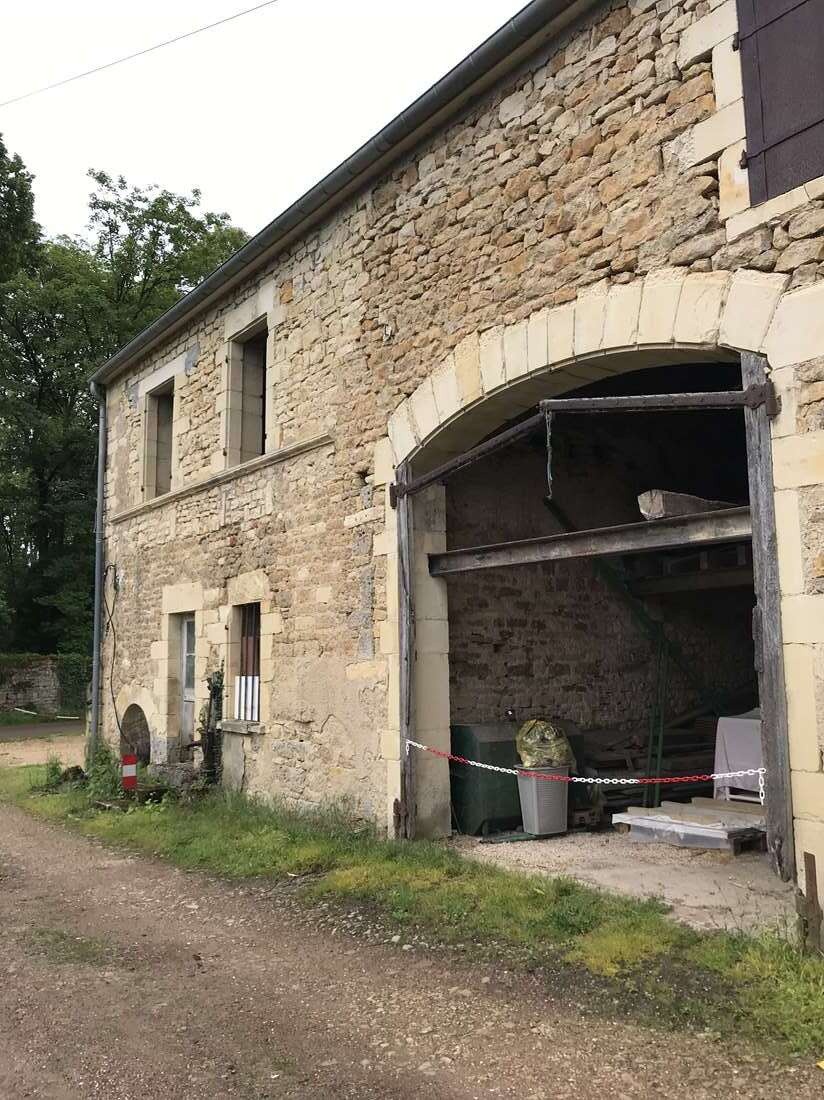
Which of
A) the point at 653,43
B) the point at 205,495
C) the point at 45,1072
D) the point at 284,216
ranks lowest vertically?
the point at 45,1072

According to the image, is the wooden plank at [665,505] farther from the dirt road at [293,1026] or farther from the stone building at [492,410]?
the dirt road at [293,1026]

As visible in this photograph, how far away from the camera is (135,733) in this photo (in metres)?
11.3

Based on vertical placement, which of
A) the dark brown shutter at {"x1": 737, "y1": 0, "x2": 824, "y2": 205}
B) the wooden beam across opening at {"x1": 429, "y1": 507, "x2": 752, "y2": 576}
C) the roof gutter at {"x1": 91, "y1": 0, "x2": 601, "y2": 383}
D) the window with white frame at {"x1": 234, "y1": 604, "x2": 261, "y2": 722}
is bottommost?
the window with white frame at {"x1": 234, "y1": 604, "x2": 261, "y2": 722}

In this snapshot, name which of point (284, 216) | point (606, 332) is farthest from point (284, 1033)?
point (284, 216)

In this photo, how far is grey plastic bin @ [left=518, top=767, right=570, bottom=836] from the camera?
6.72 m

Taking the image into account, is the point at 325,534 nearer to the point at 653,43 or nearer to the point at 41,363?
the point at 653,43

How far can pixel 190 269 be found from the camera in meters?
25.9

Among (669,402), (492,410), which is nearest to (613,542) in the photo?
(669,402)

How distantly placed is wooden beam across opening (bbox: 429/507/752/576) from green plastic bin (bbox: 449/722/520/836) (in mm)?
1356

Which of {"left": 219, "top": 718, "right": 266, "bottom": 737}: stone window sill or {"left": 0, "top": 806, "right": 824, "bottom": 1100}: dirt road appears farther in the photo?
{"left": 219, "top": 718, "right": 266, "bottom": 737}: stone window sill

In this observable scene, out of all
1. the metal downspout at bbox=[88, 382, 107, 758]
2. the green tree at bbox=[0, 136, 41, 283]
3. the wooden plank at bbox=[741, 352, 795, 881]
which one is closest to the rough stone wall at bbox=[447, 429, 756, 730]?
the wooden plank at bbox=[741, 352, 795, 881]

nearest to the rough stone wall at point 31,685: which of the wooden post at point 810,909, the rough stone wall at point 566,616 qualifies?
the rough stone wall at point 566,616

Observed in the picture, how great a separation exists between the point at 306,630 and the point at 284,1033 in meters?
4.43

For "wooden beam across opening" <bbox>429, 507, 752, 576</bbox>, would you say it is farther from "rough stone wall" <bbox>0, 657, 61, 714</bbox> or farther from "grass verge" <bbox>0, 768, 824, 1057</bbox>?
"rough stone wall" <bbox>0, 657, 61, 714</bbox>
